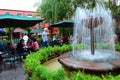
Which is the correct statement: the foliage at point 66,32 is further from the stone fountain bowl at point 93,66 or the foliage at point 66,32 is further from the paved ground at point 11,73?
the stone fountain bowl at point 93,66

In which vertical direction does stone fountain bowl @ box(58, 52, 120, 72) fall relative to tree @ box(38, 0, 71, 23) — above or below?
below

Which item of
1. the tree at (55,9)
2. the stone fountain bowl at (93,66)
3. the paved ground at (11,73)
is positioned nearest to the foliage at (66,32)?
the tree at (55,9)

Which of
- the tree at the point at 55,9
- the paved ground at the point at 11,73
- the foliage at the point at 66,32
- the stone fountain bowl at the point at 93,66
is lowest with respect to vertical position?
the paved ground at the point at 11,73

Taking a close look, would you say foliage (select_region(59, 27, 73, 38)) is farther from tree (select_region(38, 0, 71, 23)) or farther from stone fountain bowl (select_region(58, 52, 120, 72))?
stone fountain bowl (select_region(58, 52, 120, 72))

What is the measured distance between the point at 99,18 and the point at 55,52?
2568 millimetres

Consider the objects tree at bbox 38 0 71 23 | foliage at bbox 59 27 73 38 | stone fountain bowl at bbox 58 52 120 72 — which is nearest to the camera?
stone fountain bowl at bbox 58 52 120 72

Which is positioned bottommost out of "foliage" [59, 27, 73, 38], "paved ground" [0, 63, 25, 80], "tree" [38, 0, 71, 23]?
"paved ground" [0, 63, 25, 80]

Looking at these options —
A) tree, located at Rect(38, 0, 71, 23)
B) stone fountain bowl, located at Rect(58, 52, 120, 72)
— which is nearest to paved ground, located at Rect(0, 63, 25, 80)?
stone fountain bowl, located at Rect(58, 52, 120, 72)

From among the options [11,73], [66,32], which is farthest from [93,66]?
[66,32]

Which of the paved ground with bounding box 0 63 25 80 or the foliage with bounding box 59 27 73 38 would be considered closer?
the paved ground with bounding box 0 63 25 80

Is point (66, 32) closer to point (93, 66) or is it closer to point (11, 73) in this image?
point (11, 73)

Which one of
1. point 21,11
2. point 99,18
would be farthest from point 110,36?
point 21,11

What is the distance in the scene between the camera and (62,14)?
24.9 metres

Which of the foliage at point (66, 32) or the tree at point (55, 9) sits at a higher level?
the tree at point (55, 9)
